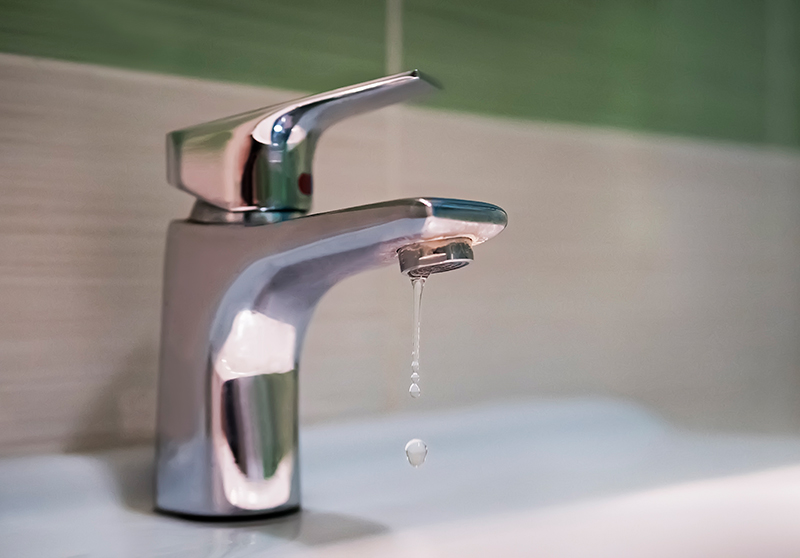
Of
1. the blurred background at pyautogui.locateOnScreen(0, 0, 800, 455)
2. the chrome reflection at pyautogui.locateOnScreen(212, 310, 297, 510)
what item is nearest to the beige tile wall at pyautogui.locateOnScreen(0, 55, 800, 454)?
the blurred background at pyautogui.locateOnScreen(0, 0, 800, 455)

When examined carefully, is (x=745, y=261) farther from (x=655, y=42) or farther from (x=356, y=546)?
(x=356, y=546)

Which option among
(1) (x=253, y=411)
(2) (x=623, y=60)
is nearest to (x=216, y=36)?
(1) (x=253, y=411)

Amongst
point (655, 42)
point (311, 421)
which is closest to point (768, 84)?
point (655, 42)

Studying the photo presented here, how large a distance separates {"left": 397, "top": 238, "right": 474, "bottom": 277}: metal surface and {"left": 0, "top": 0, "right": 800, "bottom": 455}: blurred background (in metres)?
0.21

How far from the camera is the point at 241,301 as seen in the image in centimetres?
42

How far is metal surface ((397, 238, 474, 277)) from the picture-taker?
365 millimetres

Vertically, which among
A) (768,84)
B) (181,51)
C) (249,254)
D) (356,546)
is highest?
(768,84)

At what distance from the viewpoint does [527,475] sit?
0.56 meters

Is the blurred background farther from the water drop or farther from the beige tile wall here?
the water drop

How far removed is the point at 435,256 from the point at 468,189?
0.30m

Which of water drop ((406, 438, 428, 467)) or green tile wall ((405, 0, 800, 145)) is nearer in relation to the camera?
water drop ((406, 438, 428, 467))

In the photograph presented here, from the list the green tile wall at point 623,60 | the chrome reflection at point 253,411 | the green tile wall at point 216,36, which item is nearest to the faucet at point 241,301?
the chrome reflection at point 253,411

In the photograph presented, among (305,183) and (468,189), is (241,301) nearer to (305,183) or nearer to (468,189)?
(305,183)

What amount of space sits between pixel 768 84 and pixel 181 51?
26.3 inches
